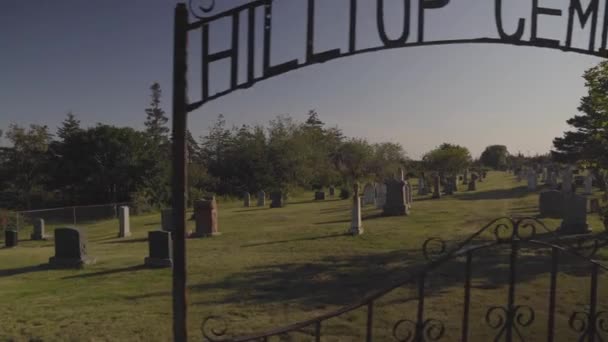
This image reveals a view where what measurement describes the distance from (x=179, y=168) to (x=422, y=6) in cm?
185

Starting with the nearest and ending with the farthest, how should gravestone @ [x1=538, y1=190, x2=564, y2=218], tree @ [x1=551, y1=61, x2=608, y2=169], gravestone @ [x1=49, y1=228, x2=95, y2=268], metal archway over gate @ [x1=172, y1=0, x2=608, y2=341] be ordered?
metal archway over gate @ [x1=172, y1=0, x2=608, y2=341]
tree @ [x1=551, y1=61, x2=608, y2=169]
gravestone @ [x1=49, y1=228, x2=95, y2=268]
gravestone @ [x1=538, y1=190, x2=564, y2=218]

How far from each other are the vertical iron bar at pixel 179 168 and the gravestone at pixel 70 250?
404 inches

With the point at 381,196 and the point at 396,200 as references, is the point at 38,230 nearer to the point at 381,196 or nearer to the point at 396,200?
the point at 396,200

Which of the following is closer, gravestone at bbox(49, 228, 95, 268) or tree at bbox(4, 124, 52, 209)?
gravestone at bbox(49, 228, 95, 268)

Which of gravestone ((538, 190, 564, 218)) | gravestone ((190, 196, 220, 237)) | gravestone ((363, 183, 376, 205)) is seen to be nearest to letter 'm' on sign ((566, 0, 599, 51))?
gravestone ((190, 196, 220, 237))

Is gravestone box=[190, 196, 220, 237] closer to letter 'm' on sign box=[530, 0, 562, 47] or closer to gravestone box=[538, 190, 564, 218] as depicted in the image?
gravestone box=[538, 190, 564, 218]

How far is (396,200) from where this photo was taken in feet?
65.0

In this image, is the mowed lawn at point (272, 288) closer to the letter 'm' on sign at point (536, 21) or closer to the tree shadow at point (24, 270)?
the tree shadow at point (24, 270)

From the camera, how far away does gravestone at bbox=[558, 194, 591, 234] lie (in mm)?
13203

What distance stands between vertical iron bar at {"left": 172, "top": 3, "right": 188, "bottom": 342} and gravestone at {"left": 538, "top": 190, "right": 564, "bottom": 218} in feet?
61.4

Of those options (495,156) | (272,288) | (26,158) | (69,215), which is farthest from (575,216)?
(495,156)

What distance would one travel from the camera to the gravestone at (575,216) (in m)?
13.2

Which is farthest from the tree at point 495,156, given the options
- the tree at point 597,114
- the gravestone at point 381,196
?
the tree at point 597,114

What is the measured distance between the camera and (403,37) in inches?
107
